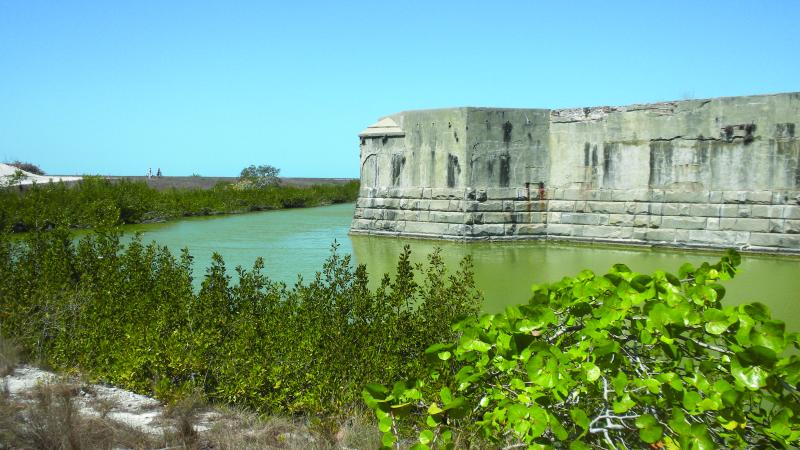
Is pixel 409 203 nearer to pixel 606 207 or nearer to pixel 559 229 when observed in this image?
pixel 559 229

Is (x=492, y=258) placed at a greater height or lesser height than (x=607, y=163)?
lesser

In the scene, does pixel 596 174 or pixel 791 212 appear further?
pixel 596 174

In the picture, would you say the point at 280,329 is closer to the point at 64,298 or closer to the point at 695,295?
the point at 64,298

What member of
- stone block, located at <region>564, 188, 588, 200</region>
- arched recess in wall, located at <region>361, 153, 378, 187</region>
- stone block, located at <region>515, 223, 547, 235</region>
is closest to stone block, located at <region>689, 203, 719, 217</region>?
stone block, located at <region>564, 188, 588, 200</region>

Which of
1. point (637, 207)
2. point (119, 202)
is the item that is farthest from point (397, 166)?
point (119, 202)

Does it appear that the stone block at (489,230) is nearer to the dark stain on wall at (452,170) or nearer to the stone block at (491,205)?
the stone block at (491,205)

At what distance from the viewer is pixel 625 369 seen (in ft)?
9.76

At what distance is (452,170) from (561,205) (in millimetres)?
2621

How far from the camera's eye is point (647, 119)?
47.7 feet

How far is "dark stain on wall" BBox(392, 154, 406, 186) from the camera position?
55.9 ft

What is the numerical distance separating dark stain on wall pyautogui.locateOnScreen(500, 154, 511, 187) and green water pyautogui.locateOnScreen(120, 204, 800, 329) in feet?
4.69

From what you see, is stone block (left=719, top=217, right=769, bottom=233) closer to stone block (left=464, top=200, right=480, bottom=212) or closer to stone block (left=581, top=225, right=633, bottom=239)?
stone block (left=581, top=225, right=633, bottom=239)

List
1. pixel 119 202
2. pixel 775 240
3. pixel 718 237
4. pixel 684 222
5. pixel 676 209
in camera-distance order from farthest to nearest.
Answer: pixel 119 202 < pixel 676 209 < pixel 684 222 < pixel 718 237 < pixel 775 240

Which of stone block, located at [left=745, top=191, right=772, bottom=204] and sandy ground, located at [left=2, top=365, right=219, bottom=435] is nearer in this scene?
sandy ground, located at [left=2, top=365, right=219, bottom=435]
